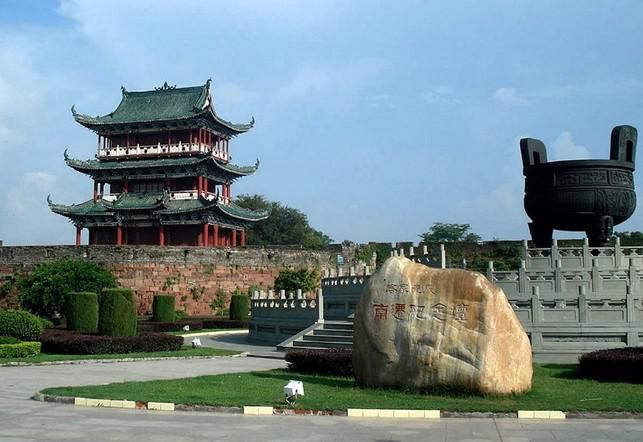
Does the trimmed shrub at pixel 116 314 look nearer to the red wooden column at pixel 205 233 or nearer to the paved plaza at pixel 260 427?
the paved plaza at pixel 260 427

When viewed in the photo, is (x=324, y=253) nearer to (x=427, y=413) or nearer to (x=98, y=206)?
(x=98, y=206)

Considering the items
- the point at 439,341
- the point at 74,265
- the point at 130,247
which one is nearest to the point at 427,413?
the point at 439,341

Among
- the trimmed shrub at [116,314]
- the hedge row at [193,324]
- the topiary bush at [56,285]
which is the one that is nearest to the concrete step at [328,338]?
the trimmed shrub at [116,314]

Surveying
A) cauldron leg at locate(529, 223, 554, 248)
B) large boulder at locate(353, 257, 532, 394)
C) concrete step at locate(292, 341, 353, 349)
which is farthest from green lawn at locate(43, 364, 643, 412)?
cauldron leg at locate(529, 223, 554, 248)

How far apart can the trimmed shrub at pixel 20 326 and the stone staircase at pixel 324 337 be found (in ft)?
25.3

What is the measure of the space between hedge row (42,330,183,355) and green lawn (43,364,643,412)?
8.92m

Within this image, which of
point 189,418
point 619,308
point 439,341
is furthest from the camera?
point 619,308

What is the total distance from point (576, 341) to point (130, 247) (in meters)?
31.4

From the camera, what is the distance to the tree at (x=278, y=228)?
75750 mm

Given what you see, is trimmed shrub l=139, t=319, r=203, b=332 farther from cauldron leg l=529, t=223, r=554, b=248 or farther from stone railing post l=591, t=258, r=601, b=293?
stone railing post l=591, t=258, r=601, b=293

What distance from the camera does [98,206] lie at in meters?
51.0

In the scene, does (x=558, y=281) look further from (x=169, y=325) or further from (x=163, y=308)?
(x=163, y=308)

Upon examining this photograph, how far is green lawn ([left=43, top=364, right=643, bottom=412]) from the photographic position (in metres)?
10.9

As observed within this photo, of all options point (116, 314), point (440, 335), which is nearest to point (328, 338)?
point (116, 314)
